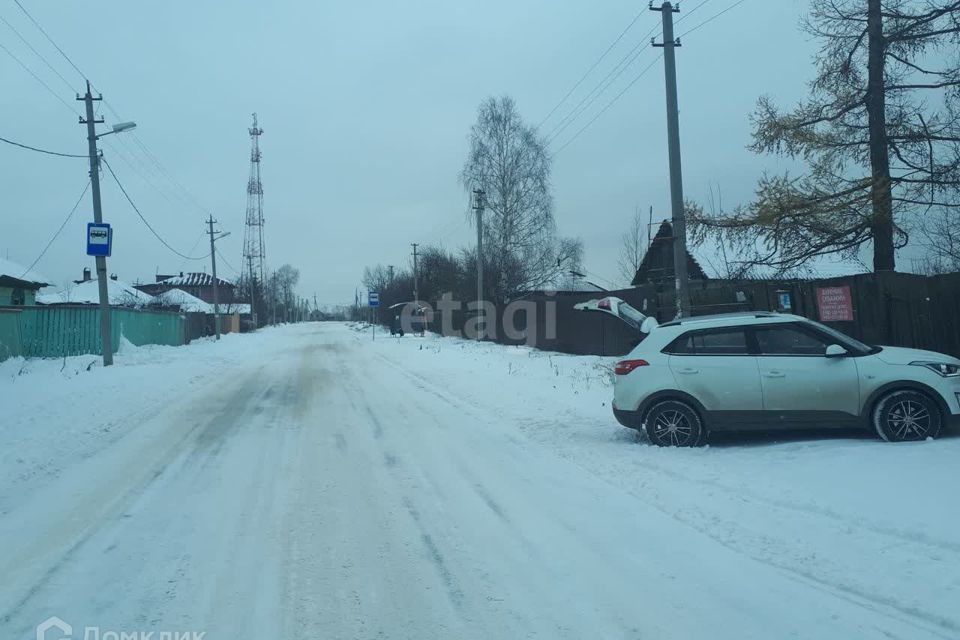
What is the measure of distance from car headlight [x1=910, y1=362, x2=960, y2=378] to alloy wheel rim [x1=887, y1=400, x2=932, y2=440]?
1.38 ft

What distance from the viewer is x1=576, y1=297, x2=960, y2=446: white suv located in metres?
8.05

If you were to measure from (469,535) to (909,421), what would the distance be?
5.54 m

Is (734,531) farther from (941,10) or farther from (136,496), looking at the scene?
(941,10)

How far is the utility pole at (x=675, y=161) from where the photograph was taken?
13.4 m

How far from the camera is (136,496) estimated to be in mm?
6906

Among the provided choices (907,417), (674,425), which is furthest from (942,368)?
(674,425)

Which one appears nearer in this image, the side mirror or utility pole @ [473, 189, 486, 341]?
the side mirror

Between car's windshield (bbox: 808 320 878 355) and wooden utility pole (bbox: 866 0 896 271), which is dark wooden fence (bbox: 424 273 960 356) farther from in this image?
car's windshield (bbox: 808 320 878 355)

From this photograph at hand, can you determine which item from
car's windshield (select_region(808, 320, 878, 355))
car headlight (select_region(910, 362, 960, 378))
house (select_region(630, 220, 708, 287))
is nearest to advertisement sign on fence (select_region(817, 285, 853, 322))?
car's windshield (select_region(808, 320, 878, 355))

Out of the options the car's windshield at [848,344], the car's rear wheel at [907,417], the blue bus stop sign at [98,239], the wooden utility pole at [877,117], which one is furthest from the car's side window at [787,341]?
the blue bus stop sign at [98,239]

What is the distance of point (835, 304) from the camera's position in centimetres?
1372

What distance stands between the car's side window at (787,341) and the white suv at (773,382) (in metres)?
0.01

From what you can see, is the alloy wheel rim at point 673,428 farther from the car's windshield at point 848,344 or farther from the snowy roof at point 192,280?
the snowy roof at point 192,280

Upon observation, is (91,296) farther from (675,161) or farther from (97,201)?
(675,161)
